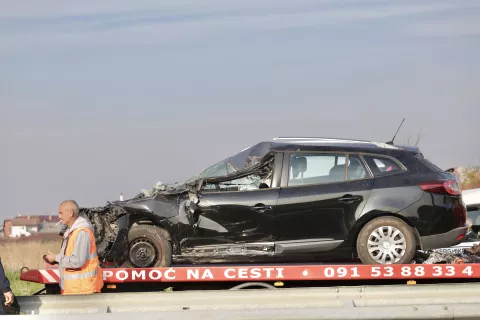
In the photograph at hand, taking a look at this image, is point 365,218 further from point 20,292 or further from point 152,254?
point 20,292

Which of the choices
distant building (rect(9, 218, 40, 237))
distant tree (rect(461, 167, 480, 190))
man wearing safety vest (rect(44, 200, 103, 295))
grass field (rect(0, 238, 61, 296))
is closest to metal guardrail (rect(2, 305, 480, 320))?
man wearing safety vest (rect(44, 200, 103, 295))

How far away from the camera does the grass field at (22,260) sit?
1452 cm

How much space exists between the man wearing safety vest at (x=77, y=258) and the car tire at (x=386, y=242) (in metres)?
2.93

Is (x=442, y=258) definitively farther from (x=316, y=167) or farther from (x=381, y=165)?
(x=316, y=167)

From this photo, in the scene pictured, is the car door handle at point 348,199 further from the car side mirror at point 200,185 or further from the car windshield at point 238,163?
the car side mirror at point 200,185

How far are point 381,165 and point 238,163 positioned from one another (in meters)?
1.61

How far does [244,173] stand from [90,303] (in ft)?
9.19

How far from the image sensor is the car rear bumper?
9.64 metres

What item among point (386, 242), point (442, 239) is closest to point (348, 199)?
point (386, 242)

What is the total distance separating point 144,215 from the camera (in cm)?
966

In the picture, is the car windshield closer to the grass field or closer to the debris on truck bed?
the debris on truck bed

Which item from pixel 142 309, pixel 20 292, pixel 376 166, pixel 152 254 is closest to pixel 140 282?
pixel 152 254

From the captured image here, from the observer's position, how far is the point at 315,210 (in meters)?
9.53

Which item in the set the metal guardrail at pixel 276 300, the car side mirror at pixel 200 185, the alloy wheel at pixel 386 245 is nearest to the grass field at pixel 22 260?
the car side mirror at pixel 200 185
